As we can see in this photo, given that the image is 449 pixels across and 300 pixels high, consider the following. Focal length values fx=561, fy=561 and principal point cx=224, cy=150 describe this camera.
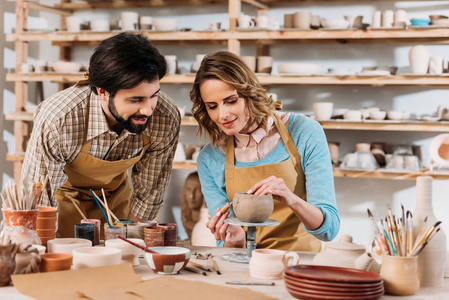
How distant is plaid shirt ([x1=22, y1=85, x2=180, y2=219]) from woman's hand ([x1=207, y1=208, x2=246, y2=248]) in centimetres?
74

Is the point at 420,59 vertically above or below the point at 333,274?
above

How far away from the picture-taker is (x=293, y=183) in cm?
246

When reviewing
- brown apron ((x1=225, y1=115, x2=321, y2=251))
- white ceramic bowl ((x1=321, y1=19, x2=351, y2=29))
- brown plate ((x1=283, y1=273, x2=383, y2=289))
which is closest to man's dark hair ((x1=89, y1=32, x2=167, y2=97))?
brown apron ((x1=225, y1=115, x2=321, y2=251))

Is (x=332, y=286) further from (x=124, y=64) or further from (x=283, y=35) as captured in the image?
(x=283, y=35)

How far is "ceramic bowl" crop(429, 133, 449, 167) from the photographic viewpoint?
397cm

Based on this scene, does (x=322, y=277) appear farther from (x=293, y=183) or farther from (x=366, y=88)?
(x=366, y=88)

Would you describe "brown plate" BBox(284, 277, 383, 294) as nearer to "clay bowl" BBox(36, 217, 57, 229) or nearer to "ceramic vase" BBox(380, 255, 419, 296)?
"ceramic vase" BBox(380, 255, 419, 296)

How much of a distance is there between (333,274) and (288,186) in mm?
922

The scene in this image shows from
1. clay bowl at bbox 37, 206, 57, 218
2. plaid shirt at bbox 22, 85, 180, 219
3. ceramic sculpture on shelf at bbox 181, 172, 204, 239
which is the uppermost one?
plaid shirt at bbox 22, 85, 180, 219

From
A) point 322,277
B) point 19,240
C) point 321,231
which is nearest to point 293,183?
point 321,231

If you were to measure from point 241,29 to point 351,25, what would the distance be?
82 centimetres

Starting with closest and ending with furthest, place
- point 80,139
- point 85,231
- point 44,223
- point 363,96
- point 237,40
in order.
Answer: point 44,223, point 85,231, point 80,139, point 237,40, point 363,96

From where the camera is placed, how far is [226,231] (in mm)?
2184

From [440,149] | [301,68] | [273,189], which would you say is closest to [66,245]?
[273,189]
